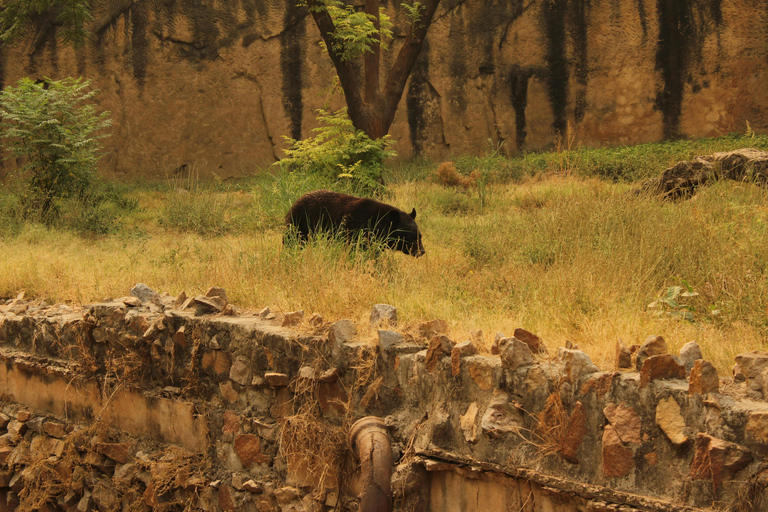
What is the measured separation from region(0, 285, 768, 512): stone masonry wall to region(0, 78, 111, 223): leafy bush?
5.00 m

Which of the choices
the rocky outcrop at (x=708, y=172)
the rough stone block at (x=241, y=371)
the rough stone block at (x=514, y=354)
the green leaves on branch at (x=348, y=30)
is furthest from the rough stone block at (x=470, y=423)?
the green leaves on branch at (x=348, y=30)

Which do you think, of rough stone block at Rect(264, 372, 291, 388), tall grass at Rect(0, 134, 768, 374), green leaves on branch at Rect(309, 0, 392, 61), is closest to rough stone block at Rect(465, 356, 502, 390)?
tall grass at Rect(0, 134, 768, 374)

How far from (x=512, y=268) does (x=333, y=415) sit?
259cm

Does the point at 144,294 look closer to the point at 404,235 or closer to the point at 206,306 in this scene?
the point at 206,306

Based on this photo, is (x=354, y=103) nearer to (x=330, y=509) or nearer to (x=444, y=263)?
(x=444, y=263)

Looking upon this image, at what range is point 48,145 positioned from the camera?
10461 millimetres

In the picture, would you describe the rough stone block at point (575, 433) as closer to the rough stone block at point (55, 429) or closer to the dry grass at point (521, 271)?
the dry grass at point (521, 271)

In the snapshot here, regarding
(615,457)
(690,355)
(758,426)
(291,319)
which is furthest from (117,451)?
(758,426)

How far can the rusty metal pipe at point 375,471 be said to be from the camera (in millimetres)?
3412

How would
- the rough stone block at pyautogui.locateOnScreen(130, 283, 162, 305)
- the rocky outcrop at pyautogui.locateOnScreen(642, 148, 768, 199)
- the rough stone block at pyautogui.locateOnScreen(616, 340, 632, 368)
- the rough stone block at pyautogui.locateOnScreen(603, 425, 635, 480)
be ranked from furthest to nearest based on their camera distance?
1. the rocky outcrop at pyautogui.locateOnScreen(642, 148, 768, 199)
2. the rough stone block at pyautogui.locateOnScreen(130, 283, 162, 305)
3. the rough stone block at pyautogui.locateOnScreen(616, 340, 632, 368)
4. the rough stone block at pyautogui.locateOnScreen(603, 425, 635, 480)

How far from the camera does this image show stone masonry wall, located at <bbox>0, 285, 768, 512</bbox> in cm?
277

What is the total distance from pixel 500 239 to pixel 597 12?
382 inches

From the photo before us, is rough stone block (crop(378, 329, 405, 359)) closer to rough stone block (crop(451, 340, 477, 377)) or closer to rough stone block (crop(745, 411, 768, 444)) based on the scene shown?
rough stone block (crop(451, 340, 477, 377))

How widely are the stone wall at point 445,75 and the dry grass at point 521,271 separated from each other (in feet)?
21.7
